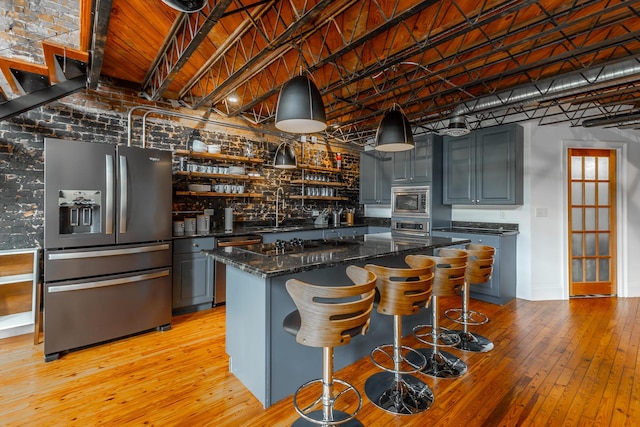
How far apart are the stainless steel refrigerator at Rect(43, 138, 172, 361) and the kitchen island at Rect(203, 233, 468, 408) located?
51.7 inches

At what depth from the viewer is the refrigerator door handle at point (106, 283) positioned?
278cm

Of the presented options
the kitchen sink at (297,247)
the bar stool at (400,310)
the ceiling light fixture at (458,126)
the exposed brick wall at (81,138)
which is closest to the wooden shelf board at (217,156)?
the exposed brick wall at (81,138)

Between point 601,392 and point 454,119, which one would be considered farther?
point 454,119

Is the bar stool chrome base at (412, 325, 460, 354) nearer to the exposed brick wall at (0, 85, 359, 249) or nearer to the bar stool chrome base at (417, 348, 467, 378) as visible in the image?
the bar stool chrome base at (417, 348, 467, 378)

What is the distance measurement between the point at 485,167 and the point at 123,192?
4.88 metres

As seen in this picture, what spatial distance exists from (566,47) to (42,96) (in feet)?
16.2

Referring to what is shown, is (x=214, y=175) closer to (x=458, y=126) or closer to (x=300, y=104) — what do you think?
(x=300, y=104)

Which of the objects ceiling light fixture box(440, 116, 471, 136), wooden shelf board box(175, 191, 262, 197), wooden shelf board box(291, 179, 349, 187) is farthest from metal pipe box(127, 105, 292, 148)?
ceiling light fixture box(440, 116, 471, 136)

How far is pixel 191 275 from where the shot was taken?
3832 mm

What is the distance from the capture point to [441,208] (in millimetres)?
5320

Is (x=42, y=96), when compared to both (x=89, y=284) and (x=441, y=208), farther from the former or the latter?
(x=441, y=208)

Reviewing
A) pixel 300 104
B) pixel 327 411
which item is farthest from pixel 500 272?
pixel 300 104

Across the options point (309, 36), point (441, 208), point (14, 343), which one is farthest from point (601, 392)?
point (14, 343)

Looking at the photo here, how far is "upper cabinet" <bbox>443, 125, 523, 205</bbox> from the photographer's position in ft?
14.7
